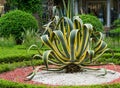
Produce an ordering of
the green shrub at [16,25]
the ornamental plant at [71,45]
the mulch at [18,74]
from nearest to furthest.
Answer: the mulch at [18,74]
the ornamental plant at [71,45]
the green shrub at [16,25]

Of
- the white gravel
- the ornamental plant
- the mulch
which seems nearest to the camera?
the white gravel

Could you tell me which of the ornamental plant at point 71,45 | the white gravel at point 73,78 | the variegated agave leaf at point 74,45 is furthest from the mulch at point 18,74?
the variegated agave leaf at point 74,45

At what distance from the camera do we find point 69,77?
30.4 ft

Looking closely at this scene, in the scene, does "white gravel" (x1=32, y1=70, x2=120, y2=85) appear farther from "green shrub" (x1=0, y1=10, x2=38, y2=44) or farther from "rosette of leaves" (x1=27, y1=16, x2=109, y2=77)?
"green shrub" (x1=0, y1=10, x2=38, y2=44)

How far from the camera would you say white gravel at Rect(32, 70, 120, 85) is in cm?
884

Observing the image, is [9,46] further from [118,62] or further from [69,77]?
[69,77]

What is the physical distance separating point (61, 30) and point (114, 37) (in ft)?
29.7

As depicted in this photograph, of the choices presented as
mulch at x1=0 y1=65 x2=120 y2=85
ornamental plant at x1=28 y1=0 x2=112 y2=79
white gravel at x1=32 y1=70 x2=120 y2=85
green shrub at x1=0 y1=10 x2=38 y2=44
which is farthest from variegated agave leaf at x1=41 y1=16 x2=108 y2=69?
green shrub at x1=0 y1=10 x2=38 y2=44

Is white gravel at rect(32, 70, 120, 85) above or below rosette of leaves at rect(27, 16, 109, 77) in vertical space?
below

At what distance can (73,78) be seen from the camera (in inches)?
361

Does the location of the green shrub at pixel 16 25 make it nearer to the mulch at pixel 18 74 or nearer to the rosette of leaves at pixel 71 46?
the mulch at pixel 18 74

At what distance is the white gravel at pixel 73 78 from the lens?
8836mm

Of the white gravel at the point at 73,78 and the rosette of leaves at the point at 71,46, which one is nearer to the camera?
the white gravel at the point at 73,78

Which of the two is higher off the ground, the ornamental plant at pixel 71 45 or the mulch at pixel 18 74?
the ornamental plant at pixel 71 45
